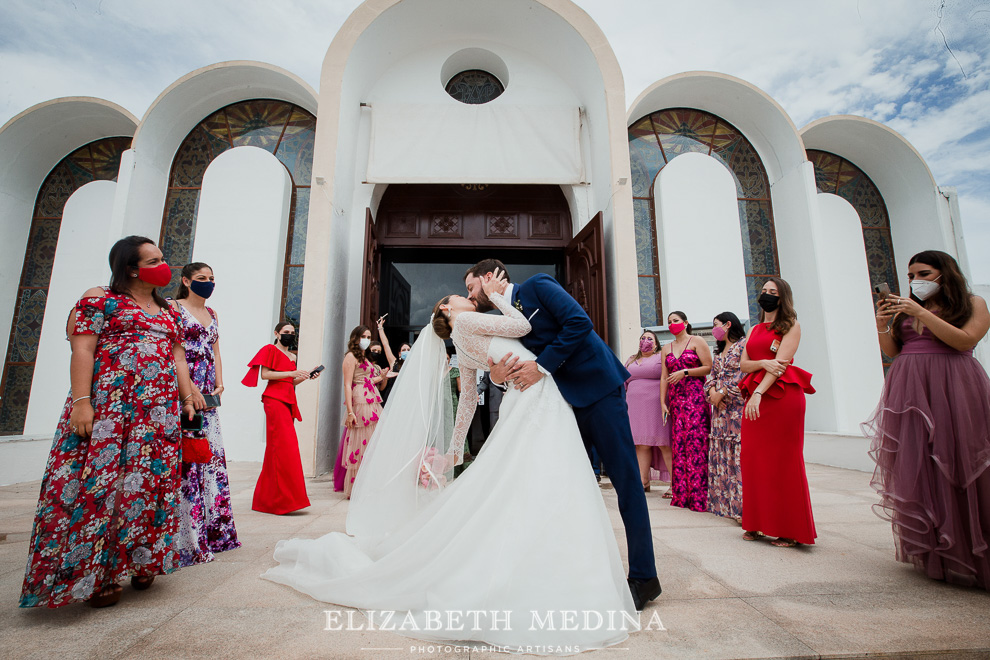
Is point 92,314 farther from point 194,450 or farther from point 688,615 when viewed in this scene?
point 688,615

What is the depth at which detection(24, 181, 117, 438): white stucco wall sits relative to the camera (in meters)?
8.19

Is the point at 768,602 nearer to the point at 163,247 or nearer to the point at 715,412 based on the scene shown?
the point at 715,412

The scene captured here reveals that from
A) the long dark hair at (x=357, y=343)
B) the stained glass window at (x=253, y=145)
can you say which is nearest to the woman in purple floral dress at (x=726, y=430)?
the long dark hair at (x=357, y=343)

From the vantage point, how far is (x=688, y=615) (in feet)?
6.70

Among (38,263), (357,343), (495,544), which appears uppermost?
(38,263)

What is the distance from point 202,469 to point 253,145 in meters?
7.36

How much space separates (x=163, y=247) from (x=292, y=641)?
852 centimetres

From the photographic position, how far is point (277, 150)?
862 centimetres

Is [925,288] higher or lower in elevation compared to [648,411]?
higher

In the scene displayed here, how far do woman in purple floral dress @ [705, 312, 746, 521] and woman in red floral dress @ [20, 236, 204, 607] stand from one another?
384 cm

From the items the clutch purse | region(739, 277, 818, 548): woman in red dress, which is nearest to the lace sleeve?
the clutch purse

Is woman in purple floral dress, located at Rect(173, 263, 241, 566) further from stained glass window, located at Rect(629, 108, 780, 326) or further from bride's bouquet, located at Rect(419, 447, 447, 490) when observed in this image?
stained glass window, located at Rect(629, 108, 780, 326)

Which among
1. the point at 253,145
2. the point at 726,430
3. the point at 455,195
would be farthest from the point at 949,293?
the point at 253,145

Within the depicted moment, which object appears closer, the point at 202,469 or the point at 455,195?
the point at 202,469
